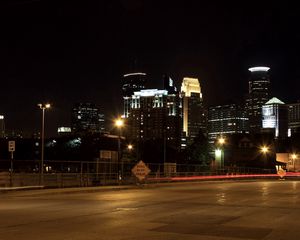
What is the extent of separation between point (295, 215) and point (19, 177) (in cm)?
2635

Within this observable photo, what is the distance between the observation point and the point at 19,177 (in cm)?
4091

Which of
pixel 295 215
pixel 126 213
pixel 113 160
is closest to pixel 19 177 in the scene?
pixel 113 160

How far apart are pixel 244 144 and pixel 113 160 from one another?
8132 cm

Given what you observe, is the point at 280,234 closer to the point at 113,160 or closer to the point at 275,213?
the point at 275,213

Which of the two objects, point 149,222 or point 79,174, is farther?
point 79,174

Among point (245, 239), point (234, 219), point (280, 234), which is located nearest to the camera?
point (245, 239)

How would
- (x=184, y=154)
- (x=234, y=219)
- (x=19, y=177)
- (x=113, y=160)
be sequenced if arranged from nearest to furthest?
(x=234, y=219)
(x=19, y=177)
(x=113, y=160)
(x=184, y=154)

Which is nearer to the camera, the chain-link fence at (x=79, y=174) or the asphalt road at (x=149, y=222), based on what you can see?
the asphalt road at (x=149, y=222)

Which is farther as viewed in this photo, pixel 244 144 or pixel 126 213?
pixel 244 144

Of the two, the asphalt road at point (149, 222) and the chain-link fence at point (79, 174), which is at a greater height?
the chain-link fence at point (79, 174)

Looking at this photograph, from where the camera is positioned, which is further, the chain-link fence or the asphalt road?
the chain-link fence

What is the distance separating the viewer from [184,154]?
423ft

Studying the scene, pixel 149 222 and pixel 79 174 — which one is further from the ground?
pixel 79 174

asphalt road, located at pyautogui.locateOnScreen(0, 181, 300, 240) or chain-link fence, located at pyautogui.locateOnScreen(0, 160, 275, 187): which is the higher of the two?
chain-link fence, located at pyautogui.locateOnScreen(0, 160, 275, 187)
